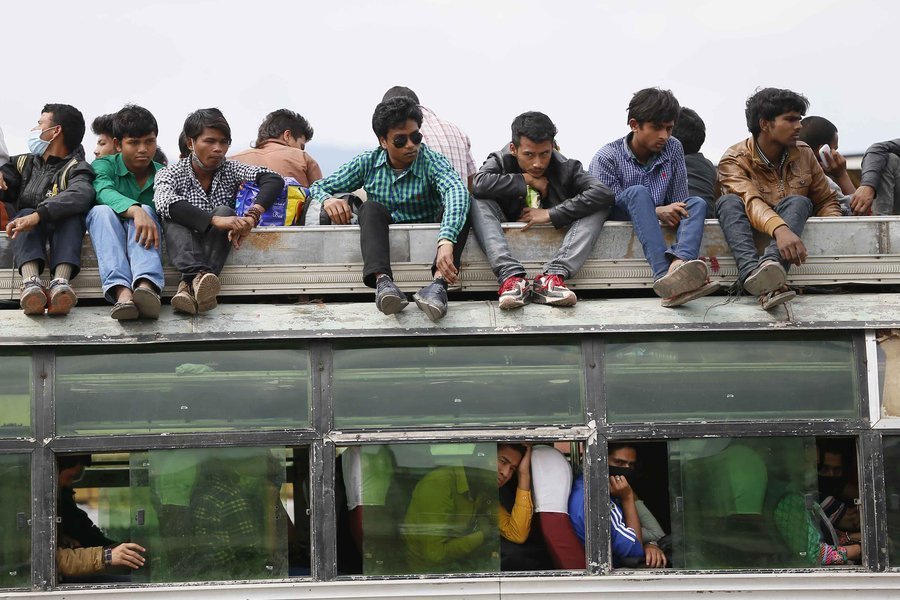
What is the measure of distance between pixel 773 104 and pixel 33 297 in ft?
14.1

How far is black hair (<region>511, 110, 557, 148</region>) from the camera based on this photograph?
702cm

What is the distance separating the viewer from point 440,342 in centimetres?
657

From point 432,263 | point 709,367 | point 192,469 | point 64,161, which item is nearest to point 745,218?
point 709,367

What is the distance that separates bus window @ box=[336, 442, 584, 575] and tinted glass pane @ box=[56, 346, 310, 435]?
1.55 feet

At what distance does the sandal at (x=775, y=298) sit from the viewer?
6.51 metres

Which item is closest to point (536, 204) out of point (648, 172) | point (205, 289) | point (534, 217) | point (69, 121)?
point (534, 217)

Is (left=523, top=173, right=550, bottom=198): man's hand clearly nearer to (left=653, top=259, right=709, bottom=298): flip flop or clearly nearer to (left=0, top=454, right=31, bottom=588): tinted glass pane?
(left=653, top=259, right=709, bottom=298): flip flop

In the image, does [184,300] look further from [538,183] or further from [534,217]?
[538,183]

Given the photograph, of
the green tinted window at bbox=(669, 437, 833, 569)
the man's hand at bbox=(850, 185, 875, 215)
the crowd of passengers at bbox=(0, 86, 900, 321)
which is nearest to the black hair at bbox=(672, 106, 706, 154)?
the crowd of passengers at bbox=(0, 86, 900, 321)

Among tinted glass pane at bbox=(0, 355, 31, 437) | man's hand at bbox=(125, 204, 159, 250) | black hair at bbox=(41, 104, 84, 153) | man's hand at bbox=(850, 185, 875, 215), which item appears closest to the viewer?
tinted glass pane at bbox=(0, 355, 31, 437)

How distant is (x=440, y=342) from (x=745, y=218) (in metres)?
1.89

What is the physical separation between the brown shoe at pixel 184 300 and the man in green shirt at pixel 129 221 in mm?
101

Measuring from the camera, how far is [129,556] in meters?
6.44

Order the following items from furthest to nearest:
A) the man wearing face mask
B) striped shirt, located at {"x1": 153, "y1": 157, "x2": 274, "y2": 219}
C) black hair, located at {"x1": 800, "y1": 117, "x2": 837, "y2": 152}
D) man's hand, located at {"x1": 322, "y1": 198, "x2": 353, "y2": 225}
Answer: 1. black hair, located at {"x1": 800, "y1": 117, "x2": 837, "y2": 152}
2. man's hand, located at {"x1": 322, "y1": 198, "x2": 353, "y2": 225}
3. striped shirt, located at {"x1": 153, "y1": 157, "x2": 274, "y2": 219}
4. the man wearing face mask
